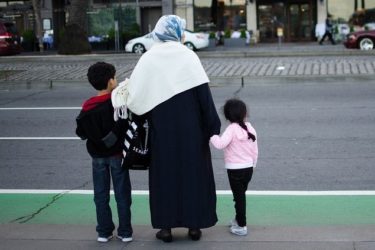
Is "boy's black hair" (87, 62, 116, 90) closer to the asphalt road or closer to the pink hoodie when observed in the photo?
the pink hoodie

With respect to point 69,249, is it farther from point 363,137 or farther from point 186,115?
point 363,137

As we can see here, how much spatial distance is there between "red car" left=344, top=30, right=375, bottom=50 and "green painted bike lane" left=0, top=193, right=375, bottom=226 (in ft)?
73.8

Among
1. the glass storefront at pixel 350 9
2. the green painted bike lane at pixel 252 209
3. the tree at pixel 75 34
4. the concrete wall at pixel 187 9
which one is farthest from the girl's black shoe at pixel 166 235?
the concrete wall at pixel 187 9

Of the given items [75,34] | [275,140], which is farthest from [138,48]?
[275,140]

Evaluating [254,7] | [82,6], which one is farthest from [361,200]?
[254,7]

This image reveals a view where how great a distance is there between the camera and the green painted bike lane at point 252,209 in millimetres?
6043

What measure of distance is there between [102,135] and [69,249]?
0.96 metres

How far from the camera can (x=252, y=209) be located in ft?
21.1

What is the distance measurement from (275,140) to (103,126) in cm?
527

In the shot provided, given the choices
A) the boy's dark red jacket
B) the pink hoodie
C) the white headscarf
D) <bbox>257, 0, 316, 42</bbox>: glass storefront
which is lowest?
→ the pink hoodie

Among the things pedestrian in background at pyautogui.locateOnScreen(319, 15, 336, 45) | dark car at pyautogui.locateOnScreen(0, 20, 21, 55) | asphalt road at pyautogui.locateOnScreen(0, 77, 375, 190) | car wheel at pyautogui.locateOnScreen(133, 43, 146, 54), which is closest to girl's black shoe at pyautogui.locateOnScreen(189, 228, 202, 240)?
asphalt road at pyautogui.locateOnScreen(0, 77, 375, 190)

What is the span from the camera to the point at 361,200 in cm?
665

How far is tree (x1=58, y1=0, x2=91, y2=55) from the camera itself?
26.9 m

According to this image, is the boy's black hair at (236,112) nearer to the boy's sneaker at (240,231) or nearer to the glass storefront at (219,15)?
the boy's sneaker at (240,231)
